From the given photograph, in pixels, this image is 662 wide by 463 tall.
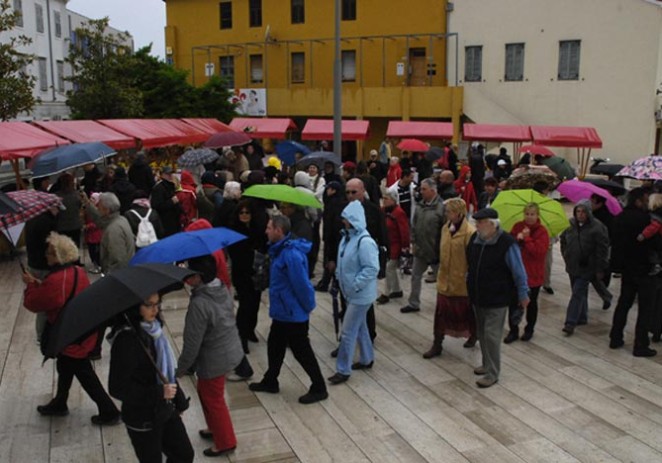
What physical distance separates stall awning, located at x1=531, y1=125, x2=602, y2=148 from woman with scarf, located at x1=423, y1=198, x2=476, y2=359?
604 inches

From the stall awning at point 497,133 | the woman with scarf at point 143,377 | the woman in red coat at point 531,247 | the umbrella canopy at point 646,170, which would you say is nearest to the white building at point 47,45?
the stall awning at point 497,133

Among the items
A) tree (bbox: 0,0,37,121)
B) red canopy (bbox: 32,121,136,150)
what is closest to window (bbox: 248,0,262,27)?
tree (bbox: 0,0,37,121)

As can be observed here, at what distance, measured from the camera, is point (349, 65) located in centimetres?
3538

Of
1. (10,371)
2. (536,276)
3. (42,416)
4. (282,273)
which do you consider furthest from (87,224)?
(536,276)

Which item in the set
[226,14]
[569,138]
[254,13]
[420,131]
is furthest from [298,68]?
[569,138]

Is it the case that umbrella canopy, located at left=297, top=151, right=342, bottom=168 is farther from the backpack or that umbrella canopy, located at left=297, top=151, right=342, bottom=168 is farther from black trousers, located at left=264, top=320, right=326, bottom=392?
black trousers, located at left=264, top=320, right=326, bottom=392

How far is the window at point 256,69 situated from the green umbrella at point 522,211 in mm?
31055

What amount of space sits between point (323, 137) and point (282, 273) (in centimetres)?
1790

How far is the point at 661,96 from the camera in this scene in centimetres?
2692

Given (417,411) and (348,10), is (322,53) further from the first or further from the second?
(417,411)

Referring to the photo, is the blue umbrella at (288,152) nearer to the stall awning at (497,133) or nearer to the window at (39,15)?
the stall awning at (497,133)

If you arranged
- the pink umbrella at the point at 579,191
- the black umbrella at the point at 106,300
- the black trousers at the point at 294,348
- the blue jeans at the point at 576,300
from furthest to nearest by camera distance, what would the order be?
the pink umbrella at the point at 579,191, the blue jeans at the point at 576,300, the black trousers at the point at 294,348, the black umbrella at the point at 106,300

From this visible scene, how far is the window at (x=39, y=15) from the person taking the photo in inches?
1537

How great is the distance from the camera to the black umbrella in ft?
12.7
